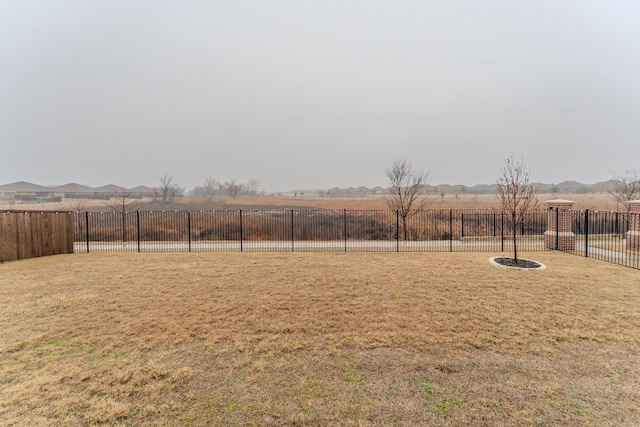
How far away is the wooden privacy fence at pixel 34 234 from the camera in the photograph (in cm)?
1114

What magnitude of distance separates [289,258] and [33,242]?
930 cm

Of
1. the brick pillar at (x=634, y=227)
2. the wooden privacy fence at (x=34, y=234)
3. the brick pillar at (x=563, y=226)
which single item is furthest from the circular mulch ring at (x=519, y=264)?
the wooden privacy fence at (x=34, y=234)

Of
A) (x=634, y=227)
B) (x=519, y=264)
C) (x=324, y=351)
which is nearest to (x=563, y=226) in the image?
(x=634, y=227)

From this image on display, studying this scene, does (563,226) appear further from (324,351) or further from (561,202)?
(324,351)

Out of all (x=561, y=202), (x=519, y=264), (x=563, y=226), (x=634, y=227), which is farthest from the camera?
(x=563, y=226)

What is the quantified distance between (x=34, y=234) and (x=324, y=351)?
1296 cm

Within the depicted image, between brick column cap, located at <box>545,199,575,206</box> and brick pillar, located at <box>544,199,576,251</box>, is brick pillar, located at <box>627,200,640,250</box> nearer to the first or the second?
brick pillar, located at <box>544,199,576,251</box>

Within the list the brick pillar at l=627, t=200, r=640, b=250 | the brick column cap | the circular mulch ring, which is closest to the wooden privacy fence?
the circular mulch ring

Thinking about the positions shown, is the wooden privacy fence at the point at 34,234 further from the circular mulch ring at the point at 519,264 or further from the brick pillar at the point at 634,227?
the brick pillar at the point at 634,227

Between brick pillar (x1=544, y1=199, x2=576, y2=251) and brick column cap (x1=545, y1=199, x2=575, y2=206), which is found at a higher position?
brick column cap (x1=545, y1=199, x2=575, y2=206)

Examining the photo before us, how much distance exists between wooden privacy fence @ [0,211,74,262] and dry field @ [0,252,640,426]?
4383mm

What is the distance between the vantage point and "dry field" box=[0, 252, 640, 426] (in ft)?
10.0

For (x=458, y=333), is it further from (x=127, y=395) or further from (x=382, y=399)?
(x=127, y=395)

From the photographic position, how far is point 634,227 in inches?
478
